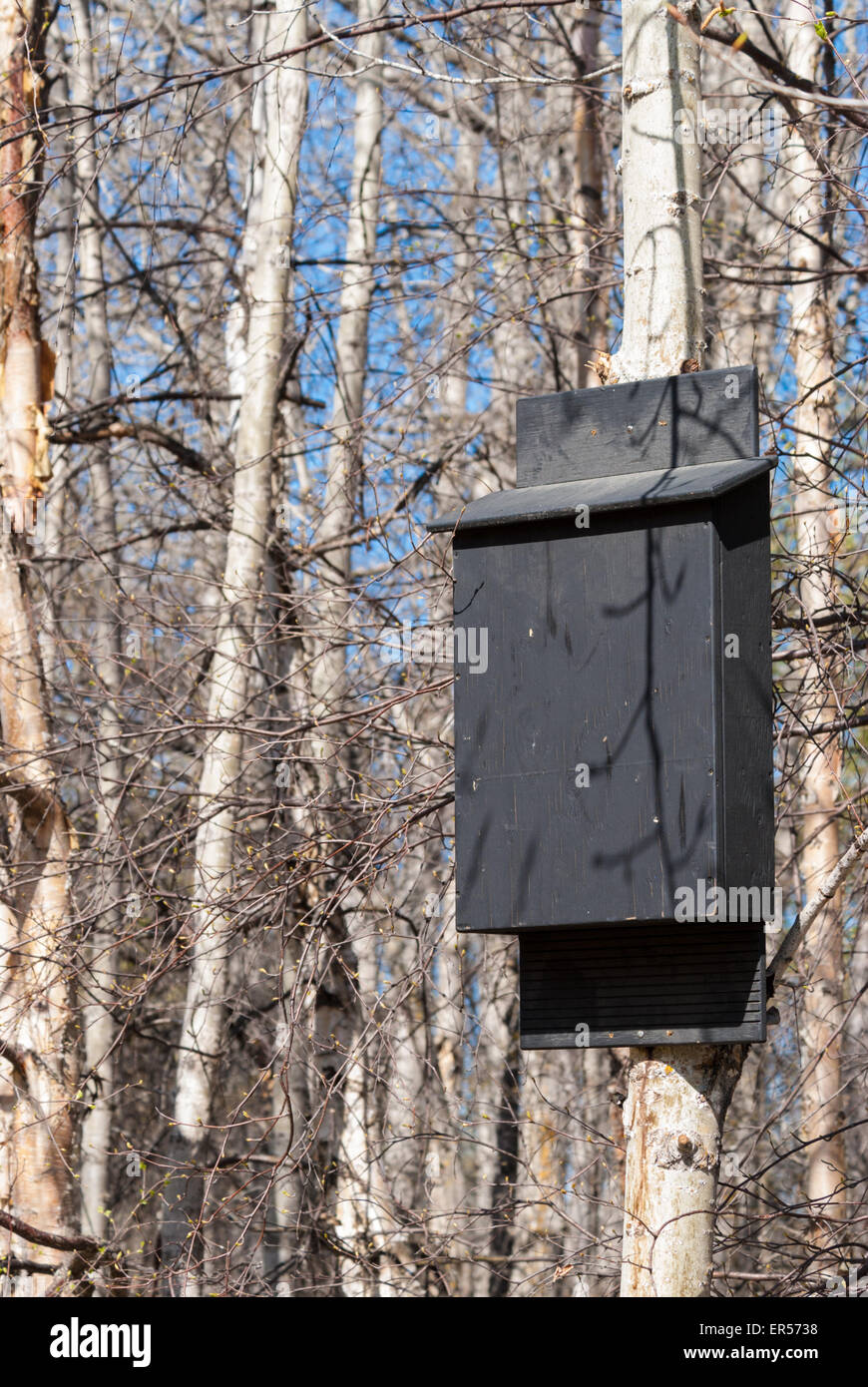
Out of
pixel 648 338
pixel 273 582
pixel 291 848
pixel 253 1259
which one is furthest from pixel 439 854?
pixel 648 338

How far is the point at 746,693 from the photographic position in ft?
8.88

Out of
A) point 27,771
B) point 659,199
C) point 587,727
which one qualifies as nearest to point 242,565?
point 27,771

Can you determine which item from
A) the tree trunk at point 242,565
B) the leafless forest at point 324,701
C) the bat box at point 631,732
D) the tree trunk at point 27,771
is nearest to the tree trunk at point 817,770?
the leafless forest at point 324,701

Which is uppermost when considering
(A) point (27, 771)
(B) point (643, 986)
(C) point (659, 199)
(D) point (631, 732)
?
(C) point (659, 199)

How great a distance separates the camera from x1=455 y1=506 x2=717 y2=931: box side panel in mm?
2578

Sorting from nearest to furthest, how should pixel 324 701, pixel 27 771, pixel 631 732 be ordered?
pixel 631 732
pixel 324 701
pixel 27 771

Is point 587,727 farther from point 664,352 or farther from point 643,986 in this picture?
point 664,352

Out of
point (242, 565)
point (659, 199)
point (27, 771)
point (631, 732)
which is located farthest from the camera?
point (242, 565)

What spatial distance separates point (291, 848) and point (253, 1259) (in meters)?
1.21

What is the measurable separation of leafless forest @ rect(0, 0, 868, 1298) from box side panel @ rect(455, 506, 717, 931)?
52 centimetres

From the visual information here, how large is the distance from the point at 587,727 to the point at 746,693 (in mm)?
279

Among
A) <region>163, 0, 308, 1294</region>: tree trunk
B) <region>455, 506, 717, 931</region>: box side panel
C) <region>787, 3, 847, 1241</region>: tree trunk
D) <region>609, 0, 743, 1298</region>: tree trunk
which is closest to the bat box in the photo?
<region>455, 506, 717, 931</region>: box side panel

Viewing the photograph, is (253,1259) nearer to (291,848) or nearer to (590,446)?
(291,848)
